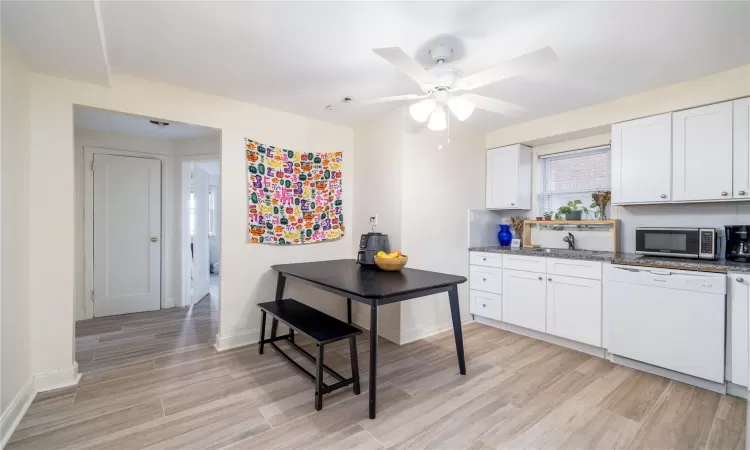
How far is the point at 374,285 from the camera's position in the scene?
2.19 m

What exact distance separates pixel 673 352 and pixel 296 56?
3.35 metres

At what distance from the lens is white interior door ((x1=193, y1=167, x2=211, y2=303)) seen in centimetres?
469

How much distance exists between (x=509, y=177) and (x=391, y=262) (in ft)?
6.48

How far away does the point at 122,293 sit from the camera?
4.11m

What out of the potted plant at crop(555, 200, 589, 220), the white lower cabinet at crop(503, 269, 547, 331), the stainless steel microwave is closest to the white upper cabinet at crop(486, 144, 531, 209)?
the potted plant at crop(555, 200, 589, 220)

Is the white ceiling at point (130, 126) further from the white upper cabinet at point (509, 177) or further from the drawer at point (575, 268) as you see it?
the drawer at point (575, 268)

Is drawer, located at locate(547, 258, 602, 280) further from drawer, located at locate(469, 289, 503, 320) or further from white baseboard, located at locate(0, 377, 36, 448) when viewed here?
white baseboard, located at locate(0, 377, 36, 448)

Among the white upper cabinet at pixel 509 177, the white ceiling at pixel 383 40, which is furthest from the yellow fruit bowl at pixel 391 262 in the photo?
the white upper cabinet at pixel 509 177

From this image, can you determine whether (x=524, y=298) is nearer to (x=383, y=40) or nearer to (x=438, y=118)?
(x=438, y=118)

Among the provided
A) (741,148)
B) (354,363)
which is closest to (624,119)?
(741,148)

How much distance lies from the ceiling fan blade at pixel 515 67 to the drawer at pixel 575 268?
1.94 meters

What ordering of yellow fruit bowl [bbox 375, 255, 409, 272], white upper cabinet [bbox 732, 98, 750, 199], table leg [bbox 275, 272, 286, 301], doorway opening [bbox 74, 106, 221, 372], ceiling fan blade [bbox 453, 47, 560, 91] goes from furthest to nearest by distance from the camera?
doorway opening [bbox 74, 106, 221, 372] < table leg [bbox 275, 272, 286, 301] < yellow fruit bowl [bbox 375, 255, 409, 272] < white upper cabinet [bbox 732, 98, 750, 199] < ceiling fan blade [bbox 453, 47, 560, 91]

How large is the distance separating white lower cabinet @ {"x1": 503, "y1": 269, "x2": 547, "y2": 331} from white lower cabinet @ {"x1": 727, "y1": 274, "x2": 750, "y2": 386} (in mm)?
1227

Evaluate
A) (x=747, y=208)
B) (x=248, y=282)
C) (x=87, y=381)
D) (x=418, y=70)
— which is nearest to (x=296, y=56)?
(x=418, y=70)
